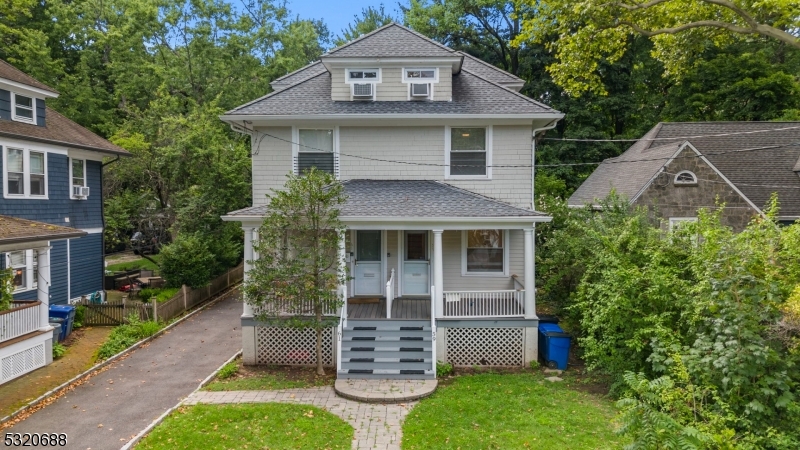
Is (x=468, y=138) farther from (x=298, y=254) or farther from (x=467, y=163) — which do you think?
(x=298, y=254)

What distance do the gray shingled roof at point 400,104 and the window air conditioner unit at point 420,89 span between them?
32cm

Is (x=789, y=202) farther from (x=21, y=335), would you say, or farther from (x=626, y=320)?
(x=21, y=335)

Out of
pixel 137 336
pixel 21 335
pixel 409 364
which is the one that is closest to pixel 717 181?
pixel 409 364

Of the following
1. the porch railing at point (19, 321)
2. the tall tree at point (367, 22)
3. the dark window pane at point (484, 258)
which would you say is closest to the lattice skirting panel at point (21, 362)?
the porch railing at point (19, 321)

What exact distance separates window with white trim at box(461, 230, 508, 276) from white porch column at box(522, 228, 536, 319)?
174 centimetres

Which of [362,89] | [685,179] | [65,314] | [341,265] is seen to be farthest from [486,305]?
[65,314]

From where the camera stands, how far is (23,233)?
10156 millimetres

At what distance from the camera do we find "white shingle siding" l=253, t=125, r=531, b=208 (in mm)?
12555

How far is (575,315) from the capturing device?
11250 mm

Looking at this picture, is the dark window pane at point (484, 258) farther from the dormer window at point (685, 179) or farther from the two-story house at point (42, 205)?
the two-story house at point (42, 205)

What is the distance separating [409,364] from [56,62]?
27863 millimetres

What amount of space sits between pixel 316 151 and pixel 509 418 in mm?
8774

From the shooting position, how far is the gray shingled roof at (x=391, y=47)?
504 inches

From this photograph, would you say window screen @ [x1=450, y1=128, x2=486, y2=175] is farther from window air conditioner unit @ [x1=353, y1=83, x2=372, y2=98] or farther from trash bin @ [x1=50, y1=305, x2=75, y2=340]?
trash bin @ [x1=50, y1=305, x2=75, y2=340]
